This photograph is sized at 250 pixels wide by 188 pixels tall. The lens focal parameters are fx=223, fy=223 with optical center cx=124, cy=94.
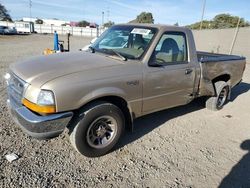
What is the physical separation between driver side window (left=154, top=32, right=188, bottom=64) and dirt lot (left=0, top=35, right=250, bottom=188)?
1.38m

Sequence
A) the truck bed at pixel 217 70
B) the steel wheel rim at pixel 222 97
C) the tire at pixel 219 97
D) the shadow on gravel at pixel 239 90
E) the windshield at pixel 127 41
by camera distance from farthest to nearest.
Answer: the shadow on gravel at pixel 239 90 → the steel wheel rim at pixel 222 97 → the tire at pixel 219 97 → the truck bed at pixel 217 70 → the windshield at pixel 127 41

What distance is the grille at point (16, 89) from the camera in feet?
9.79

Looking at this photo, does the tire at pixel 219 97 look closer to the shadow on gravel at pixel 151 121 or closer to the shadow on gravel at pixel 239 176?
the shadow on gravel at pixel 151 121

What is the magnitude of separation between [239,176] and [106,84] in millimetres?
2330

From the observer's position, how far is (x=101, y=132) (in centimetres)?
340

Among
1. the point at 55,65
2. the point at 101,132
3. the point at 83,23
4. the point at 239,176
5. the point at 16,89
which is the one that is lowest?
the point at 239,176

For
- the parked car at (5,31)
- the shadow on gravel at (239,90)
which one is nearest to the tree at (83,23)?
the parked car at (5,31)

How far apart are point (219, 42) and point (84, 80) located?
19807 millimetres

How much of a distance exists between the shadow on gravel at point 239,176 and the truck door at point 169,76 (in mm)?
1513

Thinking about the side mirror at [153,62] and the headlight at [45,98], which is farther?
the side mirror at [153,62]

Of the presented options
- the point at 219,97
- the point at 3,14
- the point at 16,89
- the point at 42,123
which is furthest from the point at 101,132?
the point at 3,14

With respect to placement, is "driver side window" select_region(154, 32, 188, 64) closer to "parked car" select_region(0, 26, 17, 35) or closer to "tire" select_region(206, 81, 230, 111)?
"tire" select_region(206, 81, 230, 111)

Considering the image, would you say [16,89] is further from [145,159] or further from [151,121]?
[151,121]

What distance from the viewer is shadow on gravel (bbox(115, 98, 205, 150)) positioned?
13.2ft
